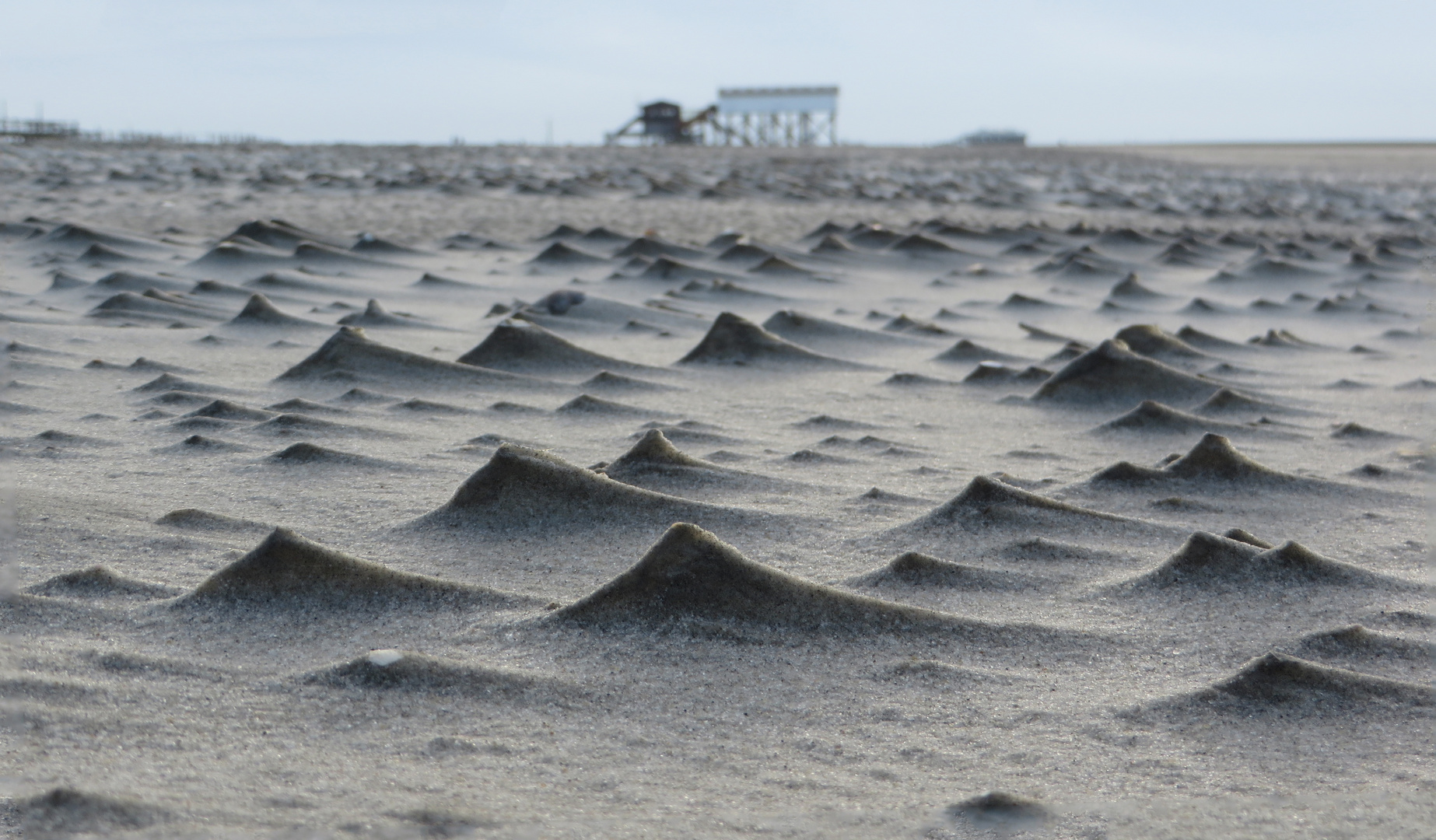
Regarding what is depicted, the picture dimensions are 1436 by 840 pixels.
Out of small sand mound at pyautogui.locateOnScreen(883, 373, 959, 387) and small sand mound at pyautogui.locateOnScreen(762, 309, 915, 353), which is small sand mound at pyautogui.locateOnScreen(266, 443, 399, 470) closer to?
small sand mound at pyautogui.locateOnScreen(883, 373, 959, 387)

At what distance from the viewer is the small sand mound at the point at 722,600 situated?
7.31 ft

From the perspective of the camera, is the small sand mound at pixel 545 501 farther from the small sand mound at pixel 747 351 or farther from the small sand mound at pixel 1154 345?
the small sand mound at pixel 1154 345

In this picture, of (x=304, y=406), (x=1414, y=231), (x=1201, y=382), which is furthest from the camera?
(x=1414, y=231)

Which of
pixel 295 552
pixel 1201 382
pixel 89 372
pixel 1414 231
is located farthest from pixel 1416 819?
pixel 1414 231

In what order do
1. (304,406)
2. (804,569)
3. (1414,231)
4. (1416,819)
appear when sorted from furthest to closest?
→ (1414,231), (304,406), (804,569), (1416,819)

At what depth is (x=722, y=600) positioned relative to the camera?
88.9 inches

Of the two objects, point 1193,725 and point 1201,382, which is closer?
point 1193,725

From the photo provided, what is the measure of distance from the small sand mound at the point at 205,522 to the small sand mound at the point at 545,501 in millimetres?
363

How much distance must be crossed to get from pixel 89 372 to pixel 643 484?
2247 mm

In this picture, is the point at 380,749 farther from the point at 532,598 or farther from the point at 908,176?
the point at 908,176

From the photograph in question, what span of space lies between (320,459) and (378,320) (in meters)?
2.45

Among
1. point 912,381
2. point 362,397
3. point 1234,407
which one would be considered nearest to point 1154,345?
point 1234,407

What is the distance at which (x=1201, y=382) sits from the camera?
4.59 meters

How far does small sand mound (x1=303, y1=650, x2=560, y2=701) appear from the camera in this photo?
→ 1.94 metres
